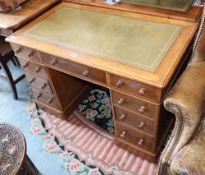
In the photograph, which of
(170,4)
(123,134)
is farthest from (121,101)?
(170,4)

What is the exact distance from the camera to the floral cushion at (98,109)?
183 cm

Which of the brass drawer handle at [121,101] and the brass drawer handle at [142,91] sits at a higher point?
the brass drawer handle at [142,91]

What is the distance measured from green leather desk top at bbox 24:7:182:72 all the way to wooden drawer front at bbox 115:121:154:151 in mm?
475

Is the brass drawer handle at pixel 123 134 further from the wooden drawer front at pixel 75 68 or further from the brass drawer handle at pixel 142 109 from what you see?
the wooden drawer front at pixel 75 68

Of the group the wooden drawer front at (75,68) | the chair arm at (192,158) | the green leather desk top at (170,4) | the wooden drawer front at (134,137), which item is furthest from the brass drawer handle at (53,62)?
the chair arm at (192,158)

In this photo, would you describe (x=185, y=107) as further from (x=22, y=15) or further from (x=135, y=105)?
(x=22, y=15)

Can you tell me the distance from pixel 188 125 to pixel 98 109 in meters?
1.00

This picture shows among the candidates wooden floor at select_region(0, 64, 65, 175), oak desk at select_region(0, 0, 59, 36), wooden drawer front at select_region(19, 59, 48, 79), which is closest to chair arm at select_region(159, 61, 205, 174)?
wooden floor at select_region(0, 64, 65, 175)

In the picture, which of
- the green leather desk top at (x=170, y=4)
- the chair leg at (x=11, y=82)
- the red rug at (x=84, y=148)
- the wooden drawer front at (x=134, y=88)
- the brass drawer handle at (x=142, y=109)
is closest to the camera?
the wooden drawer front at (x=134, y=88)

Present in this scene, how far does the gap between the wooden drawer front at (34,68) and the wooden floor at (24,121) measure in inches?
20.0

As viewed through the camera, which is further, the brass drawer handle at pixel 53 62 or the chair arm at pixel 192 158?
the brass drawer handle at pixel 53 62

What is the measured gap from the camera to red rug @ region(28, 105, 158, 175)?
1532 millimetres

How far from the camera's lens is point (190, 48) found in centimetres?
132

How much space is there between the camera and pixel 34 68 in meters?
1.63
